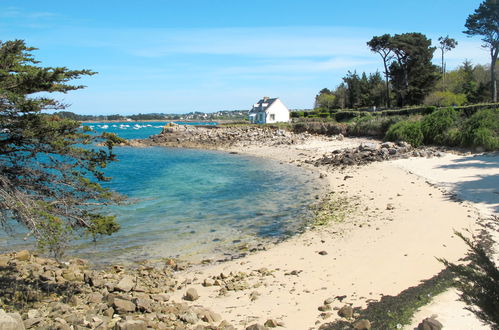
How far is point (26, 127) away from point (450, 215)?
1185cm

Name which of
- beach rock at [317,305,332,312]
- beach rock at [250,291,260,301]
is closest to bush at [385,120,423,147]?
beach rock at [250,291,260,301]

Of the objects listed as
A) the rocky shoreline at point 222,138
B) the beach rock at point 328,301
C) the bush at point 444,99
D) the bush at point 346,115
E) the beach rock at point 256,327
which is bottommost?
the beach rock at point 328,301

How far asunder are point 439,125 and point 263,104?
46229 mm

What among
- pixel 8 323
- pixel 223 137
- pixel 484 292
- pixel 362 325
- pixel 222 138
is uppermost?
pixel 223 137

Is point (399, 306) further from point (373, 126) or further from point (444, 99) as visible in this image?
point (444, 99)

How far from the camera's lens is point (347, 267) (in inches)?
355

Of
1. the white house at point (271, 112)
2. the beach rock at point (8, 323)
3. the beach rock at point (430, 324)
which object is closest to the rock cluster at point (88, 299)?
the beach rock at point (8, 323)

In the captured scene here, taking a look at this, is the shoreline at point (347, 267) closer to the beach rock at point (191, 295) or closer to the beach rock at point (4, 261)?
the beach rock at point (191, 295)

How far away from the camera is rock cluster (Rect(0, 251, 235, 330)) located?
6.43 meters

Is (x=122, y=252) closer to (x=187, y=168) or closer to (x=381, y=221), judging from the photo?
(x=381, y=221)

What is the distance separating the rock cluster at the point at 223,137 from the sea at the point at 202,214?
16.9m

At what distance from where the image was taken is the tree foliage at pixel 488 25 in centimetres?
4141

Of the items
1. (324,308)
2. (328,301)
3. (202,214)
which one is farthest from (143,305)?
(202,214)

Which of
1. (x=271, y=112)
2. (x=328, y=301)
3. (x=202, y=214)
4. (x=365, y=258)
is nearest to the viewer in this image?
(x=328, y=301)
